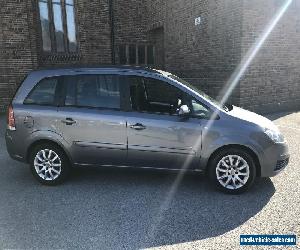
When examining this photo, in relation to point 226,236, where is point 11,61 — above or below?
above

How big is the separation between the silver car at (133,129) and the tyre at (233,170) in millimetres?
14

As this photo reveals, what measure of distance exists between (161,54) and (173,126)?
1240 cm

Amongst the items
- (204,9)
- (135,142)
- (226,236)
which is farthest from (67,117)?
(204,9)

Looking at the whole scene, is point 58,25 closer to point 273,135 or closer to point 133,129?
point 133,129

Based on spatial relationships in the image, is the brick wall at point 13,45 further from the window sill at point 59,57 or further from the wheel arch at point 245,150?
the wheel arch at point 245,150

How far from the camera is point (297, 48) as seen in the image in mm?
11008

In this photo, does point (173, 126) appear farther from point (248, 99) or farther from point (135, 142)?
point (248, 99)

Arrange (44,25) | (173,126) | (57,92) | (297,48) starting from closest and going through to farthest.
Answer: (173,126) → (57,92) → (297,48) → (44,25)

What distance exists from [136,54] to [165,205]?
1329 centimetres

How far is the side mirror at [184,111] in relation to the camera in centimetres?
446

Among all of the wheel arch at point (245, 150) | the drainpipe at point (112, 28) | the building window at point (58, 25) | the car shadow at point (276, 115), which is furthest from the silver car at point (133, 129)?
the drainpipe at point (112, 28)

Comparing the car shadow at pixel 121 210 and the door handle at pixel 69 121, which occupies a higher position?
the door handle at pixel 69 121

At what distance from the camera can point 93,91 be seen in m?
4.86

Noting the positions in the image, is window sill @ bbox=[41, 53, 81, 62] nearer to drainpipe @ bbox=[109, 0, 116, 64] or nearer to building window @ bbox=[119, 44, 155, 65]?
drainpipe @ bbox=[109, 0, 116, 64]
